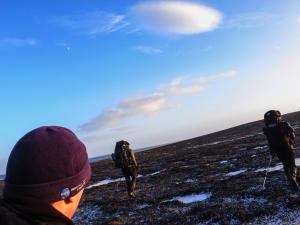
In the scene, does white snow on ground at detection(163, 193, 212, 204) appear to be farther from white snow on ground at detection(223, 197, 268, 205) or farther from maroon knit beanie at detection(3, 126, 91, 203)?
maroon knit beanie at detection(3, 126, 91, 203)

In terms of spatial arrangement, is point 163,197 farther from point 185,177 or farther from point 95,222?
point 185,177

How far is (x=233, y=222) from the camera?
15.6 metres

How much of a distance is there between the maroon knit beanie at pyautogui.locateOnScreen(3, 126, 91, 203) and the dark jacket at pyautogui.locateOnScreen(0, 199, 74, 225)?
37 mm

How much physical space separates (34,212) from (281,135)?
16.0 meters

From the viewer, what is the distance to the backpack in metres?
21.9

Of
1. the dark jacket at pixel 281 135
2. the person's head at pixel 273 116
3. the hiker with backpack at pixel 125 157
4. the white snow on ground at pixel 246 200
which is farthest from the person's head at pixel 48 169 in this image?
the hiker with backpack at pixel 125 157

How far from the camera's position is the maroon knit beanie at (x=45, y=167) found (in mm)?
2471

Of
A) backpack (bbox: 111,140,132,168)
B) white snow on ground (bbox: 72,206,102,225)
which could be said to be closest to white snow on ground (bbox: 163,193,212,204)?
backpack (bbox: 111,140,132,168)

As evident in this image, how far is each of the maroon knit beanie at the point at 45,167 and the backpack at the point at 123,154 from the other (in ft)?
62.9

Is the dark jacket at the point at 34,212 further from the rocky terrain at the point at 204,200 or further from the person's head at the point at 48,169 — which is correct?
the rocky terrain at the point at 204,200

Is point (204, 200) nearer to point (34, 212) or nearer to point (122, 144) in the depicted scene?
point (122, 144)

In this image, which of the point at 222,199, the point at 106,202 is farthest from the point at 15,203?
the point at 106,202

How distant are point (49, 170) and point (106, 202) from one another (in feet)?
80.2

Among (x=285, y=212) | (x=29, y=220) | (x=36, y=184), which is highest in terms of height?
(x=36, y=184)
